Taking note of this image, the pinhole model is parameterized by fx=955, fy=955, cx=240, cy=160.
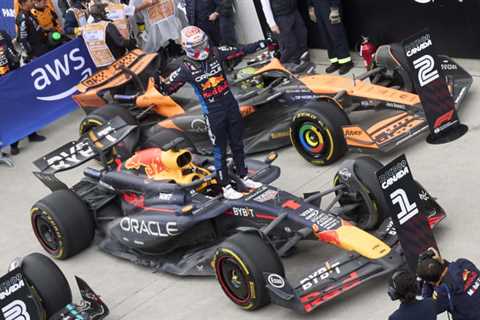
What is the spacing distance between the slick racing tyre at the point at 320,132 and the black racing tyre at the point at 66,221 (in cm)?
253

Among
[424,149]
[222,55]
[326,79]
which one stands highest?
[222,55]

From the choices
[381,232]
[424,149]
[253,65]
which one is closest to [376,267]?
[381,232]

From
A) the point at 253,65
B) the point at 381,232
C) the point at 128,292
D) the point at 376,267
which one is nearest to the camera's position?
the point at 376,267

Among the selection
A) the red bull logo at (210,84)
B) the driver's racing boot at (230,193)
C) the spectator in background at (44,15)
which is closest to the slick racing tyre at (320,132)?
the red bull logo at (210,84)

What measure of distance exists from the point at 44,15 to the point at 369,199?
27.8 ft

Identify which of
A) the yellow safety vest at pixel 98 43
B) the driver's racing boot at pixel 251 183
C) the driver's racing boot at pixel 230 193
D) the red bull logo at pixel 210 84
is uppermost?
the red bull logo at pixel 210 84

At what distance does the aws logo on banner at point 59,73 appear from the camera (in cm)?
1434

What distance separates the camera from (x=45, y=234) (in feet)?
33.7

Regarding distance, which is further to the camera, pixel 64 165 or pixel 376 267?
pixel 64 165

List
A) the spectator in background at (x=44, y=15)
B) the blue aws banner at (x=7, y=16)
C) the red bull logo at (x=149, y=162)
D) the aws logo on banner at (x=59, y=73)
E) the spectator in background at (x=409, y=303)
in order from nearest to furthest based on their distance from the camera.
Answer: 1. the spectator in background at (x=409, y=303)
2. the red bull logo at (x=149, y=162)
3. the aws logo on banner at (x=59, y=73)
4. the spectator in background at (x=44, y=15)
5. the blue aws banner at (x=7, y=16)

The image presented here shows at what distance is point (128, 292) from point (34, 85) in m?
5.85

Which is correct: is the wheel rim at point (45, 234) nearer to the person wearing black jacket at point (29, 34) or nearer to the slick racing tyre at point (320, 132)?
the slick racing tyre at point (320, 132)

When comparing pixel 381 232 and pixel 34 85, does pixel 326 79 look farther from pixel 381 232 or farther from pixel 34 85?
pixel 34 85

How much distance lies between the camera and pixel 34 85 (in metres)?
14.3
